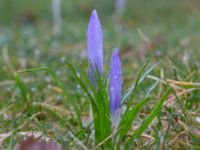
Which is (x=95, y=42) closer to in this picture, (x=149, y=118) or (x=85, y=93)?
(x=149, y=118)

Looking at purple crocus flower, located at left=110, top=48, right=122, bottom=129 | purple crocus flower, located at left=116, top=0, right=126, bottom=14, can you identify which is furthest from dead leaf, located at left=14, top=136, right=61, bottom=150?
purple crocus flower, located at left=116, top=0, right=126, bottom=14

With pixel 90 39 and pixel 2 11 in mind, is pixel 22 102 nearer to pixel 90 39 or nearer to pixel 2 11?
pixel 90 39

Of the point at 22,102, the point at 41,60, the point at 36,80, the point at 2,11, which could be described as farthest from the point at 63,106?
the point at 2,11

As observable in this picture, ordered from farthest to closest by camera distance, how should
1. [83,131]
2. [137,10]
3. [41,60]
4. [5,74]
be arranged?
1. [137,10]
2. [41,60]
3. [5,74]
4. [83,131]

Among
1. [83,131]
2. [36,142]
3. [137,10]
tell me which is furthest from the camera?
[137,10]

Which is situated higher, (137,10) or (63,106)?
(137,10)

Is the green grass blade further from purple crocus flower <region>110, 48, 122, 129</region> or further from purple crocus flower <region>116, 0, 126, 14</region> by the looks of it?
purple crocus flower <region>116, 0, 126, 14</region>

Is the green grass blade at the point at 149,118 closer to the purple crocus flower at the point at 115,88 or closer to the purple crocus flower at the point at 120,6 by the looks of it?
the purple crocus flower at the point at 115,88
